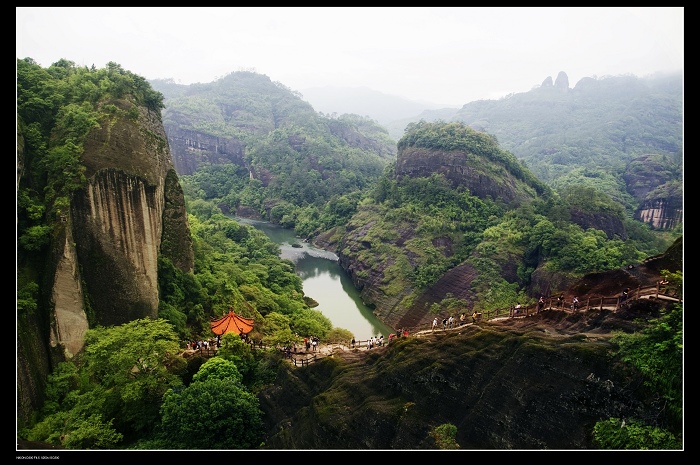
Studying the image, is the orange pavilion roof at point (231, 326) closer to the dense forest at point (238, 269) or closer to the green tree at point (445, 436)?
the dense forest at point (238, 269)

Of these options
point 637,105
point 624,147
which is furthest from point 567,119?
point 624,147

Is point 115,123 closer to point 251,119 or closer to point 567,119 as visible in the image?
point 251,119

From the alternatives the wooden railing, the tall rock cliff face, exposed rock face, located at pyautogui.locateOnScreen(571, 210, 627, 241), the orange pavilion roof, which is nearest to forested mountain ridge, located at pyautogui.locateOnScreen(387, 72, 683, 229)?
exposed rock face, located at pyautogui.locateOnScreen(571, 210, 627, 241)

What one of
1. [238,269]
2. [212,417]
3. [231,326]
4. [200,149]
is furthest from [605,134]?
[212,417]

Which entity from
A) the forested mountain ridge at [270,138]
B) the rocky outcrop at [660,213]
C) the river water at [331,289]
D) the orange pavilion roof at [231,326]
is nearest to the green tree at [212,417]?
the orange pavilion roof at [231,326]

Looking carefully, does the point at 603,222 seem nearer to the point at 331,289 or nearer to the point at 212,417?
the point at 331,289
